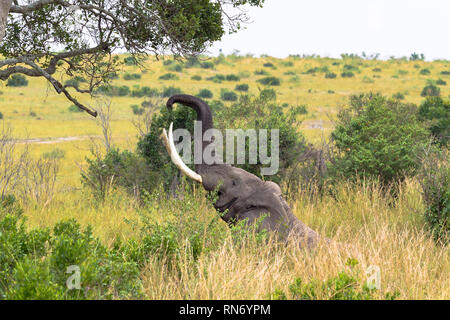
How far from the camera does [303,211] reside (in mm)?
7285

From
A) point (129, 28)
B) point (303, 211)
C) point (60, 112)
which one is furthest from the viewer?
point (60, 112)

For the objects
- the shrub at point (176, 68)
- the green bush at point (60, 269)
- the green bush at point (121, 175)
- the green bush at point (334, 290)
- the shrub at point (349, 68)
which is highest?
the shrub at point (349, 68)

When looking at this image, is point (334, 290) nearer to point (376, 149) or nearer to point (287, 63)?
point (376, 149)

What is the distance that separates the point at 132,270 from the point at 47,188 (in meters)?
5.67

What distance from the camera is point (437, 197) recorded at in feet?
20.8

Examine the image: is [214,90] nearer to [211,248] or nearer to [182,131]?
[182,131]

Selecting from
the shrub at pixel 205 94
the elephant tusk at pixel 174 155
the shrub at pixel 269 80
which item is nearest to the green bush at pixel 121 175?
the elephant tusk at pixel 174 155

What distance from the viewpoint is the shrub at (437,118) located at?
1488cm

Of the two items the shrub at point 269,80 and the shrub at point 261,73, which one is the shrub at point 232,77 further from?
the shrub at point 261,73

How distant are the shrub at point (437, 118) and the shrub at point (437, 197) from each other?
25.6ft

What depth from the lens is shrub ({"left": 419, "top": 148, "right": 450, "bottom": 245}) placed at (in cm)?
621

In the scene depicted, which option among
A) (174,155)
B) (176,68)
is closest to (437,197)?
(174,155)

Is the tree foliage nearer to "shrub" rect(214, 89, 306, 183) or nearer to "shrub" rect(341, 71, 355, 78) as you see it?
"shrub" rect(214, 89, 306, 183)
